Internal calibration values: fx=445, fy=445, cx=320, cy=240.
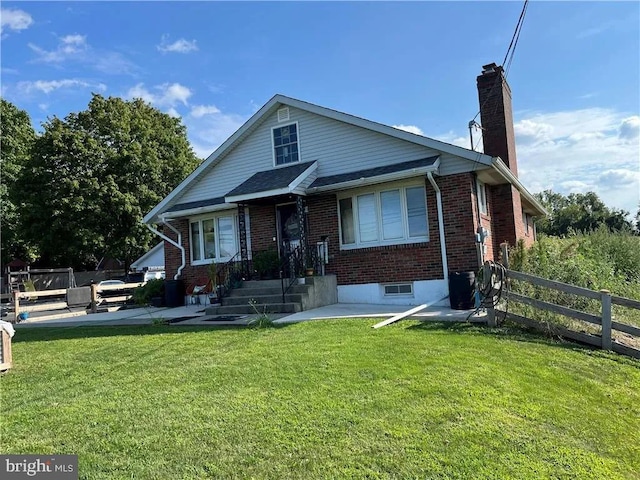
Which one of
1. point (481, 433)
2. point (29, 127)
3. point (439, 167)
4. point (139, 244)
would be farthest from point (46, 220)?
point (481, 433)

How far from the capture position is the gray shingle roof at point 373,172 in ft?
36.4

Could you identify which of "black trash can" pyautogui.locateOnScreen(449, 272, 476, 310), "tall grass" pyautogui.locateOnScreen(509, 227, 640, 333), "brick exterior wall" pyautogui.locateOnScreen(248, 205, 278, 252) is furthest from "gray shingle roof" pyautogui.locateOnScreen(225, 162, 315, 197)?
"tall grass" pyautogui.locateOnScreen(509, 227, 640, 333)

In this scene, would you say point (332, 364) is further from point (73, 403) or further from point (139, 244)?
point (139, 244)

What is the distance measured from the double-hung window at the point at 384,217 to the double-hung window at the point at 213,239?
4056mm

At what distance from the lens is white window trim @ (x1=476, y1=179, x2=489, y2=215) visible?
11711 millimetres

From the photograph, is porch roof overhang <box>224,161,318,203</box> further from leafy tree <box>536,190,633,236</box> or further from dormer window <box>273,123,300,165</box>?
leafy tree <box>536,190,633,236</box>

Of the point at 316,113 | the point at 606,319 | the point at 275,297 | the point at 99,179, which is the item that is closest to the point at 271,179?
the point at 316,113

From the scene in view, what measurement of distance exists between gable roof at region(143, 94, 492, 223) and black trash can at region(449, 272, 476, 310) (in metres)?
2.80

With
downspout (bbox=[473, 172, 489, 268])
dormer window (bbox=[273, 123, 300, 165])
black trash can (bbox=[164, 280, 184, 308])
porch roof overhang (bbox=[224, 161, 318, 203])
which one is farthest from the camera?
black trash can (bbox=[164, 280, 184, 308])

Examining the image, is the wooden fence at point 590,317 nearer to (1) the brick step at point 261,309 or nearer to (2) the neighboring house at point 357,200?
(2) the neighboring house at point 357,200

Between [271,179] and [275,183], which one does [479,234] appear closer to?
[275,183]

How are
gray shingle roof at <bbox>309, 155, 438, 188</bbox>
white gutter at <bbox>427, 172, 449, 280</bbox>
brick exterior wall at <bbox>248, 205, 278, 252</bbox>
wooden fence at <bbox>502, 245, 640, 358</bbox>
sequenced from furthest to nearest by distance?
brick exterior wall at <bbox>248, 205, 278, 252</bbox> → gray shingle roof at <bbox>309, 155, 438, 188</bbox> → white gutter at <bbox>427, 172, 449, 280</bbox> → wooden fence at <bbox>502, 245, 640, 358</bbox>

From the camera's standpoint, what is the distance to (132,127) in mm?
33094

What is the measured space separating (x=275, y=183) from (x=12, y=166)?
2975cm
